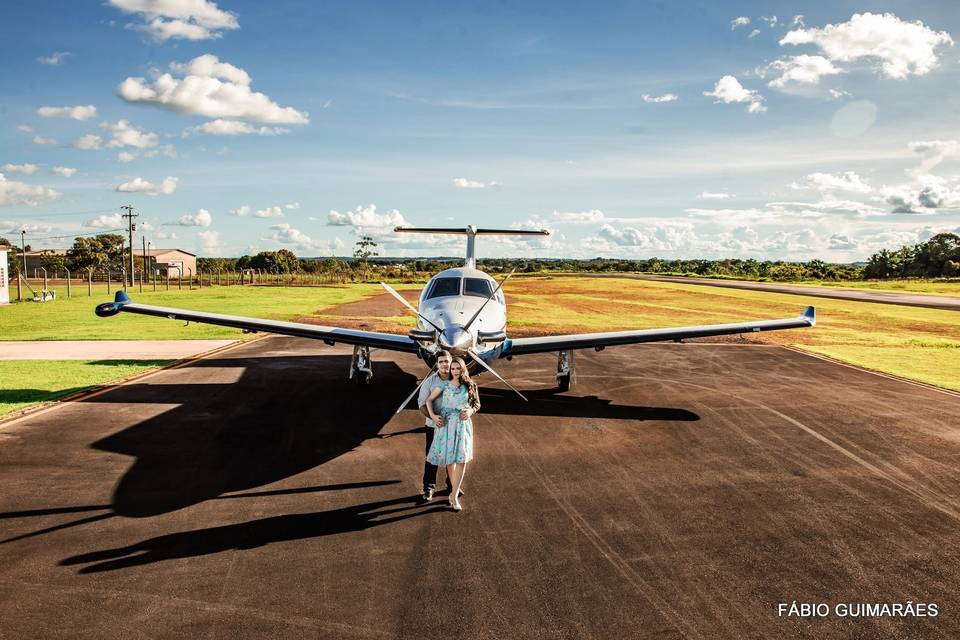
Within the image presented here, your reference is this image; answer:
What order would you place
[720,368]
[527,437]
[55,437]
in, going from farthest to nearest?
1. [720,368]
2. [527,437]
3. [55,437]

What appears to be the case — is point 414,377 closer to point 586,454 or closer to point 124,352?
point 586,454

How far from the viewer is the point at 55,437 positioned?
959 cm

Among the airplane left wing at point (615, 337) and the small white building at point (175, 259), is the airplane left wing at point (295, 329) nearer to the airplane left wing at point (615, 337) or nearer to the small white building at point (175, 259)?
the airplane left wing at point (615, 337)

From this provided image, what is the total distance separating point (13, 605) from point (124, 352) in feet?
50.8

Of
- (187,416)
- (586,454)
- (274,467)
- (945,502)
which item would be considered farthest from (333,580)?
(945,502)

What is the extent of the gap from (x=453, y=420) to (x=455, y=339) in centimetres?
230

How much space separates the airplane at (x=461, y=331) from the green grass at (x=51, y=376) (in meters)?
2.61

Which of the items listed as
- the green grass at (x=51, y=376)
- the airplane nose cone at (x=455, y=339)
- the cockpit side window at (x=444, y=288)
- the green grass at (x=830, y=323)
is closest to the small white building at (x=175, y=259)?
the green grass at (x=830, y=323)

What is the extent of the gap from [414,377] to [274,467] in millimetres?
7458

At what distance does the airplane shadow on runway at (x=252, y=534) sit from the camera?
575 cm

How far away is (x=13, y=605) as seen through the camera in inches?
193

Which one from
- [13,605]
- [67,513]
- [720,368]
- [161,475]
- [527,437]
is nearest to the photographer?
[13,605]

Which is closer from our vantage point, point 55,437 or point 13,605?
point 13,605

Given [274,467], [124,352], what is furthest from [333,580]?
[124,352]
